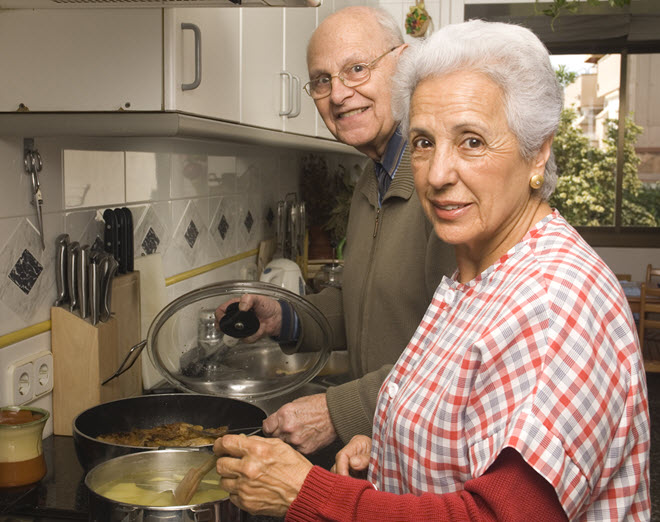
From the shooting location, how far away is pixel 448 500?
753 millimetres

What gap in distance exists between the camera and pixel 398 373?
967 mm

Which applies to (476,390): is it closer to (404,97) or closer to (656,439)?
(404,97)

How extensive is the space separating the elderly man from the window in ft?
14.2

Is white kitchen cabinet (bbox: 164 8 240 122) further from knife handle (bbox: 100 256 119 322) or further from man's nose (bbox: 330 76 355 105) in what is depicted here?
knife handle (bbox: 100 256 119 322)

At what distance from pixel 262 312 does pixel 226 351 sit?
11 cm

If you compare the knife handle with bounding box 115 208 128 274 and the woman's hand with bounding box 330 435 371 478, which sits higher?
the knife handle with bounding box 115 208 128 274

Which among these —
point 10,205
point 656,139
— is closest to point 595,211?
Answer: point 656,139

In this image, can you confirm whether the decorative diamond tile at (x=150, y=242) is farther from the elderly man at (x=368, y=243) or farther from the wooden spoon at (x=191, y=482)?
the wooden spoon at (x=191, y=482)

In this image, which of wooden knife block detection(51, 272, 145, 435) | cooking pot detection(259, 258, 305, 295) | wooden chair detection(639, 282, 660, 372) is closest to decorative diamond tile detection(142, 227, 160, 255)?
wooden knife block detection(51, 272, 145, 435)

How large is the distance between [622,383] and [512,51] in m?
0.37

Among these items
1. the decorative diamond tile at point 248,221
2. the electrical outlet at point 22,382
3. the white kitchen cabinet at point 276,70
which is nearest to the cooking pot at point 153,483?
the electrical outlet at point 22,382

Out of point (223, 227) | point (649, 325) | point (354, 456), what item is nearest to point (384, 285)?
point (354, 456)

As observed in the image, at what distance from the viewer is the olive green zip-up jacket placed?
127 cm

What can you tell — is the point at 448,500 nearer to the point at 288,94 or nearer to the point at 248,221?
the point at 288,94
